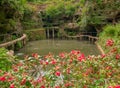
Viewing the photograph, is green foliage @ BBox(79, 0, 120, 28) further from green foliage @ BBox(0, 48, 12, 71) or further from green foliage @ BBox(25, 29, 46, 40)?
green foliage @ BBox(0, 48, 12, 71)

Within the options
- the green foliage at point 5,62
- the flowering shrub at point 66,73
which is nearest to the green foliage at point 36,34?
the green foliage at point 5,62

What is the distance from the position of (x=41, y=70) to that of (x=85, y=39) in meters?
26.5

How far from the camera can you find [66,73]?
19.9 ft

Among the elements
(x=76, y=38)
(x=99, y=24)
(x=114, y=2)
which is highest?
(x=114, y=2)

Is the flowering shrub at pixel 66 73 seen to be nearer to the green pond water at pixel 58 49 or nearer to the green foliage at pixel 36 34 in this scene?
the green pond water at pixel 58 49

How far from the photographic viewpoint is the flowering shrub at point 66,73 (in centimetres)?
570

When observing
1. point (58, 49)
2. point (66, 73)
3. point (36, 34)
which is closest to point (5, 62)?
point (66, 73)

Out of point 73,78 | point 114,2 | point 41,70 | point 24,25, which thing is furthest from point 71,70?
point 24,25

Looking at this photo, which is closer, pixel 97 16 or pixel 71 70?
pixel 71 70

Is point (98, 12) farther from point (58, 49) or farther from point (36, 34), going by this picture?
point (36, 34)

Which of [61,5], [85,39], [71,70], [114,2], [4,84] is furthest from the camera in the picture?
[61,5]

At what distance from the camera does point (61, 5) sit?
40.2 m

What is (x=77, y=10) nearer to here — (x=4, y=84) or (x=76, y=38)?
(x=76, y=38)

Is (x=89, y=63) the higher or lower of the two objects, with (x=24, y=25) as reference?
higher
